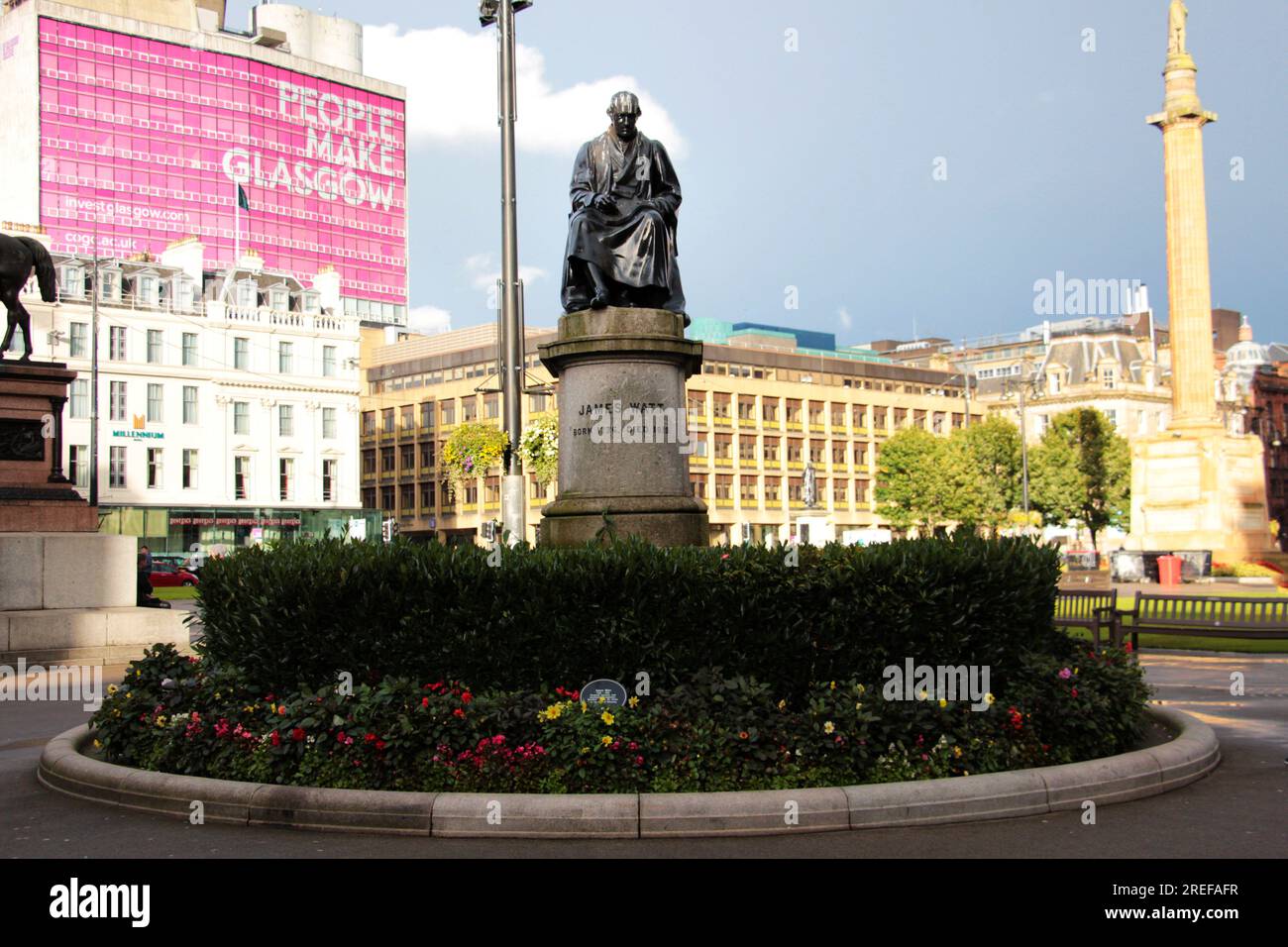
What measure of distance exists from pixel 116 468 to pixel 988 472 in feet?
191

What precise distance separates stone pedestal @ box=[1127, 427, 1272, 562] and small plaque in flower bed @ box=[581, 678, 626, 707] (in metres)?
46.2

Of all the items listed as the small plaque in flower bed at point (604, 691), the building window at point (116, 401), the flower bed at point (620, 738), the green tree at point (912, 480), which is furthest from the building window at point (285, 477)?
the small plaque in flower bed at point (604, 691)

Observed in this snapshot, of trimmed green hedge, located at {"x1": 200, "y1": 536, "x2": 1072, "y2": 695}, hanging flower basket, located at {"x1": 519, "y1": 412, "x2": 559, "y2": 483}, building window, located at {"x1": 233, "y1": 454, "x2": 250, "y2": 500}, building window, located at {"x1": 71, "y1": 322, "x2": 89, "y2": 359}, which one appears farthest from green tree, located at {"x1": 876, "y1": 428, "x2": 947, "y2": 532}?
trimmed green hedge, located at {"x1": 200, "y1": 536, "x2": 1072, "y2": 695}

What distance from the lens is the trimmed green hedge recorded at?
31.2 ft

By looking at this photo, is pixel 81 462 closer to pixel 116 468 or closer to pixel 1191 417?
pixel 116 468

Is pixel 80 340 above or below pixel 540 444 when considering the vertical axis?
above

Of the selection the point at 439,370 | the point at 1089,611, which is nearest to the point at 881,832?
the point at 1089,611

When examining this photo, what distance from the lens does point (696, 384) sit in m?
92.7

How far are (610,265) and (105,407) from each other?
2570 inches

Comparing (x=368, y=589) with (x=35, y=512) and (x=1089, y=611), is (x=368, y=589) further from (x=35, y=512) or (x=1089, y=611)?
(x=1089, y=611)

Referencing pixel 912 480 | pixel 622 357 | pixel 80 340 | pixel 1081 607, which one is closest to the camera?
pixel 622 357

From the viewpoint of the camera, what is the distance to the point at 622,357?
12.2 m

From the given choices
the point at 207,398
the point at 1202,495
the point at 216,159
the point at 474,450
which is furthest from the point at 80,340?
the point at 1202,495

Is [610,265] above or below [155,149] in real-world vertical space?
below
